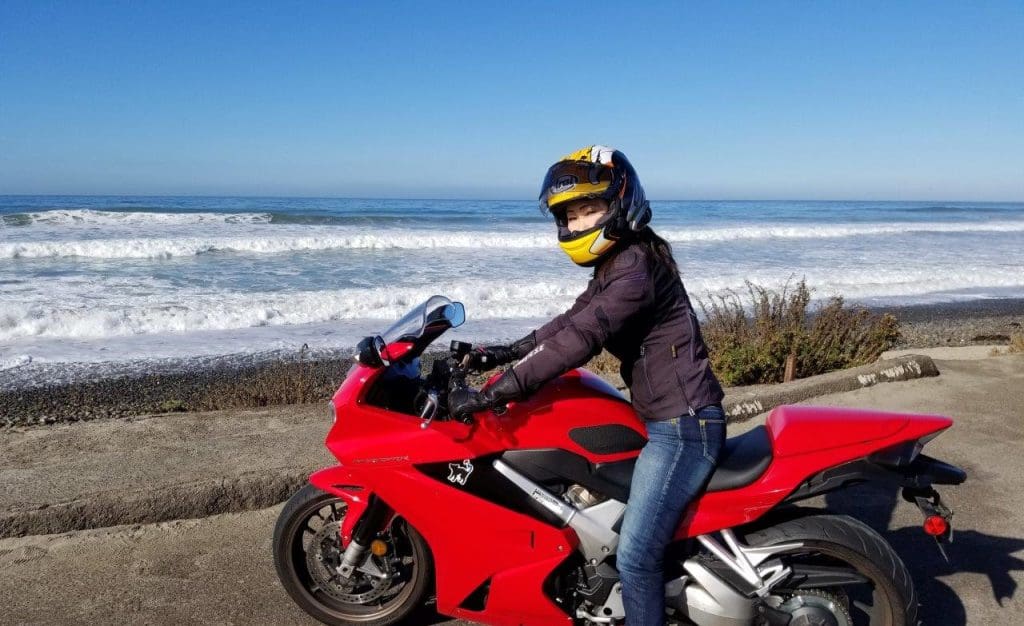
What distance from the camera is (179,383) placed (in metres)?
8.33

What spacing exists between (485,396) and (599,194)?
85cm

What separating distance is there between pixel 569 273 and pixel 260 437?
42.1ft

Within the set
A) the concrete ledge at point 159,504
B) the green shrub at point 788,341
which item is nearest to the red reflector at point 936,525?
the concrete ledge at point 159,504

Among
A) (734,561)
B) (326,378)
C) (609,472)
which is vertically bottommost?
(326,378)

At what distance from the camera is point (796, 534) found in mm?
2857

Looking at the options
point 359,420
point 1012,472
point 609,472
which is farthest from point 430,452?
point 1012,472

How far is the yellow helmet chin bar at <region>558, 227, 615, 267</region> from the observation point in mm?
2822

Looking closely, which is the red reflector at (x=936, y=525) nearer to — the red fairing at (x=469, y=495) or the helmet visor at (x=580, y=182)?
the red fairing at (x=469, y=495)

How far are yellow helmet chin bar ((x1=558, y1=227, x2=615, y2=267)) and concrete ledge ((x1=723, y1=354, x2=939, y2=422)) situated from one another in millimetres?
3273

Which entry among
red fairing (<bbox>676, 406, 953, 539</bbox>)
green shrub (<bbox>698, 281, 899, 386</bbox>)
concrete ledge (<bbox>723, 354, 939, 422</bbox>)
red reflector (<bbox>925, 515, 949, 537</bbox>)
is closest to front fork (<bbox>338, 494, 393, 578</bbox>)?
red fairing (<bbox>676, 406, 953, 539</bbox>)

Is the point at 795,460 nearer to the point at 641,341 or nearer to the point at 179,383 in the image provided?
the point at 641,341

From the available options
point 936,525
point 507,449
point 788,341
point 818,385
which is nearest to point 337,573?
point 507,449

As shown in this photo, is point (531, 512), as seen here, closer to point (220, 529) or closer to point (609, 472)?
point (609, 472)

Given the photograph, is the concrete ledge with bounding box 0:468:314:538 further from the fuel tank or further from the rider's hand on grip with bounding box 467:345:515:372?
the fuel tank
